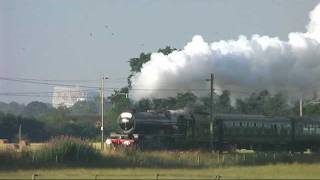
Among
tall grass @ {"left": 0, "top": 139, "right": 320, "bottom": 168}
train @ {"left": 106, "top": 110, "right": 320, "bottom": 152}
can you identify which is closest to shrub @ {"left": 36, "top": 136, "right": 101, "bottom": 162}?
tall grass @ {"left": 0, "top": 139, "right": 320, "bottom": 168}

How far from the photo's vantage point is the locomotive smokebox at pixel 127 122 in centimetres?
5884

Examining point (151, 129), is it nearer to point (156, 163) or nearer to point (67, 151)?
point (156, 163)

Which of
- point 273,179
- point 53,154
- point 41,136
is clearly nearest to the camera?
point 273,179

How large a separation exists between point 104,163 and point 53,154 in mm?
4039

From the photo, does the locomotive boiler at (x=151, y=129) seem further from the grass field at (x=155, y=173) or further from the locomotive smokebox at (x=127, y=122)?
the grass field at (x=155, y=173)

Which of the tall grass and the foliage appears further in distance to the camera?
the foliage

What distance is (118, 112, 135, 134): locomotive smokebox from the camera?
5884 cm

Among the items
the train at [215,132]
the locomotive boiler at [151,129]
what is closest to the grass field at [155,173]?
the locomotive boiler at [151,129]

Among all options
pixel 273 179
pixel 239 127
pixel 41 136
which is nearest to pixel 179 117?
pixel 239 127

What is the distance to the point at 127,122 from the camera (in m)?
59.2

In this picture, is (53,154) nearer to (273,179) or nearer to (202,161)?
(202,161)

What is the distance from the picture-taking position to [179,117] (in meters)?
60.8

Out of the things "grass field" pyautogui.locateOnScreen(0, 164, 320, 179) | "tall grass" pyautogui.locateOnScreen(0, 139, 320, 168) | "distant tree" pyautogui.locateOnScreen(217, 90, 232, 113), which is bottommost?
"grass field" pyautogui.locateOnScreen(0, 164, 320, 179)

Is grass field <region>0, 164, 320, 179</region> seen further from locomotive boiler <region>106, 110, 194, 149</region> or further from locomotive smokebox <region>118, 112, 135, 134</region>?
locomotive smokebox <region>118, 112, 135, 134</region>
